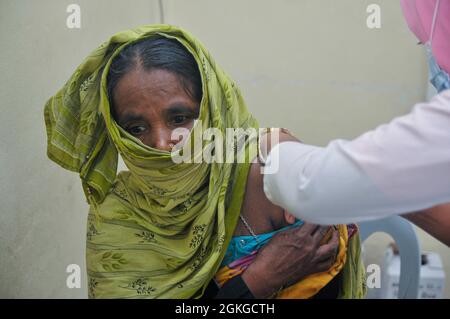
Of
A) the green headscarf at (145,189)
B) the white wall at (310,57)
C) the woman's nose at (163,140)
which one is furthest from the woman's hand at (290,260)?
the white wall at (310,57)

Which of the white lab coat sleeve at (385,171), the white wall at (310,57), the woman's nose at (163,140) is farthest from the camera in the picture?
the white wall at (310,57)

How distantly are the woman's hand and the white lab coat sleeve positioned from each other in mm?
440

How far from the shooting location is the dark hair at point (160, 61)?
149 centimetres

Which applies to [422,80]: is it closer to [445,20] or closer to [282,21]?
[282,21]

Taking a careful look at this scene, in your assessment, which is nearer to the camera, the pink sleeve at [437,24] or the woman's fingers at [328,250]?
the pink sleeve at [437,24]

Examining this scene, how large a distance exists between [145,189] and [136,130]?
17 centimetres

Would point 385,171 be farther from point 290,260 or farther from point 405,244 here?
point 405,244

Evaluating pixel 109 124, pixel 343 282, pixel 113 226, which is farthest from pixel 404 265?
pixel 109 124

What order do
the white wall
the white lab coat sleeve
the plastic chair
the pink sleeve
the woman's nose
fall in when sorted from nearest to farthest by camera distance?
the white lab coat sleeve → the pink sleeve → the woman's nose → the plastic chair → the white wall

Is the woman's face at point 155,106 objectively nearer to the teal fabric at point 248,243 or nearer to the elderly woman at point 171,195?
the elderly woman at point 171,195

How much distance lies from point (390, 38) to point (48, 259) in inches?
80.1

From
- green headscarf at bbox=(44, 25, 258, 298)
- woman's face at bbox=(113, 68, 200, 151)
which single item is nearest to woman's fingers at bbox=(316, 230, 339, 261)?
green headscarf at bbox=(44, 25, 258, 298)

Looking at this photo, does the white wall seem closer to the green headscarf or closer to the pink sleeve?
the green headscarf

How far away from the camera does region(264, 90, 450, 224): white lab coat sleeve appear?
0.99 m
